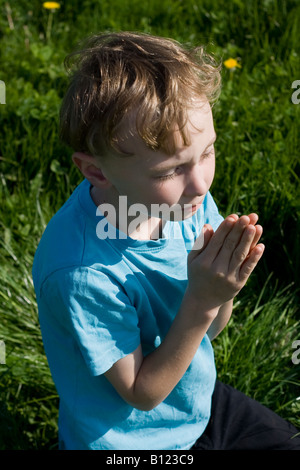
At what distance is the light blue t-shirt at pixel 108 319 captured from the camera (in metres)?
1.40

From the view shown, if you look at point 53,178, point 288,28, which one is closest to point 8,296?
point 53,178

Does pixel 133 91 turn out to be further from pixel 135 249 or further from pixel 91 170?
pixel 135 249

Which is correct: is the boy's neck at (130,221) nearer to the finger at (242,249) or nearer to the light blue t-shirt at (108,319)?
the light blue t-shirt at (108,319)

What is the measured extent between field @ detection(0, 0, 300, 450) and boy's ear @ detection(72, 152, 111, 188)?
90 centimetres

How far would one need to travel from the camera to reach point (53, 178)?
2.68m

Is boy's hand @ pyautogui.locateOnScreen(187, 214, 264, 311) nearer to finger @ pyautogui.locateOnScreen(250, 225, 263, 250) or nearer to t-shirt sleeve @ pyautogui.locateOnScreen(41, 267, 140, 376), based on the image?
finger @ pyautogui.locateOnScreen(250, 225, 263, 250)

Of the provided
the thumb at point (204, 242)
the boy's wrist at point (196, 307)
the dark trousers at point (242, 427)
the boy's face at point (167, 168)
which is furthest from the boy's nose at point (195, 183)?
the dark trousers at point (242, 427)

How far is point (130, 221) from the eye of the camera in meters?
1.47

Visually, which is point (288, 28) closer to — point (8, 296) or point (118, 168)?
point (8, 296)

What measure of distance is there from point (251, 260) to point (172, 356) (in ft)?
0.92

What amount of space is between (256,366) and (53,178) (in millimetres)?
1128

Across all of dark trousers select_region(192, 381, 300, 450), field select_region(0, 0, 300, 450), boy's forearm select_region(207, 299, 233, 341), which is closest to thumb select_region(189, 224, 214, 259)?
boy's forearm select_region(207, 299, 233, 341)

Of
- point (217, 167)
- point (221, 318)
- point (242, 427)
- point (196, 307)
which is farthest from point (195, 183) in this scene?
point (217, 167)
